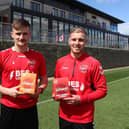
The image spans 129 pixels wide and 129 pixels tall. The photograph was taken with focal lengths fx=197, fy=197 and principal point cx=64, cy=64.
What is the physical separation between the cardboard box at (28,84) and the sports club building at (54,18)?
10.2 m

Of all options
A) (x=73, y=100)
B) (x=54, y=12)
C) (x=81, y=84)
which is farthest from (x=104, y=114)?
(x=54, y=12)

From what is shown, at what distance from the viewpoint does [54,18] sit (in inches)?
982

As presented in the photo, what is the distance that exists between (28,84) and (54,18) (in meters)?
23.5

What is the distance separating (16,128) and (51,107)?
147 inches

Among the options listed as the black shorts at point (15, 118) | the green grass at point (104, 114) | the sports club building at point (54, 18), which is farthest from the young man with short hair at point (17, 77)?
the sports club building at point (54, 18)

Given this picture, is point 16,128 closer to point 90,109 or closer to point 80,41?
point 90,109

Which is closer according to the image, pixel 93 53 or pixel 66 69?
pixel 66 69

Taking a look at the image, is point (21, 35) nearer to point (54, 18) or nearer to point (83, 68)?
point (83, 68)

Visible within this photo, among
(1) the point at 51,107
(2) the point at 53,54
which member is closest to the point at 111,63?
(2) the point at 53,54

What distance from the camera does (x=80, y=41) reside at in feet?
8.15

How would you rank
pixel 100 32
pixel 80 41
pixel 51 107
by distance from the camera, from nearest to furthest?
pixel 80 41
pixel 51 107
pixel 100 32

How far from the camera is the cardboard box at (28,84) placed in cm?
228


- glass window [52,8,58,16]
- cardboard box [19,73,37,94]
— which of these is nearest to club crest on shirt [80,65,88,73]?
cardboard box [19,73,37,94]

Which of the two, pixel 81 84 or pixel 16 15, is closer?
pixel 81 84
